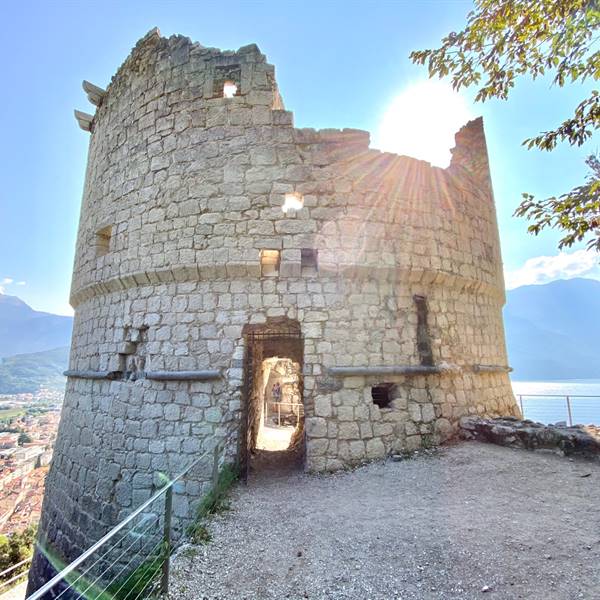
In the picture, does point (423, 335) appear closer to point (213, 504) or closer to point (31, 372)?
point (213, 504)

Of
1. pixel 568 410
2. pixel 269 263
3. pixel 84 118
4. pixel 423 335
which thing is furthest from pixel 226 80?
pixel 568 410

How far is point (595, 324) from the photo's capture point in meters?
166

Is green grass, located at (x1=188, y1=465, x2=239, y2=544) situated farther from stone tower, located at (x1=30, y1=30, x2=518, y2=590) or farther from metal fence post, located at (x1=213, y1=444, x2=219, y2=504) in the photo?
stone tower, located at (x1=30, y1=30, x2=518, y2=590)

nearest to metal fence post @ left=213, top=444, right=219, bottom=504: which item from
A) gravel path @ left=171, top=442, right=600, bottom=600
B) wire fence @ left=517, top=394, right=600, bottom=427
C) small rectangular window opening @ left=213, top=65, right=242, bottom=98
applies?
gravel path @ left=171, top=442, right=600, bottom=600

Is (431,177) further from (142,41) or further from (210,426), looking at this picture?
(142,41)

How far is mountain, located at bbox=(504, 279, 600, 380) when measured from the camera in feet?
350

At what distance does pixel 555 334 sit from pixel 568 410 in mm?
171184

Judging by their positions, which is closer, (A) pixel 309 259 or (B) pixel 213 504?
(B) pixel 213 504

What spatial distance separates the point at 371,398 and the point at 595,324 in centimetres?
20828

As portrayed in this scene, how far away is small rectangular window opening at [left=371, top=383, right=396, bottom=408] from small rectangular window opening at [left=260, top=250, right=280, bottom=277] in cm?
240

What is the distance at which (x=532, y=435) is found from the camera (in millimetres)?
5398

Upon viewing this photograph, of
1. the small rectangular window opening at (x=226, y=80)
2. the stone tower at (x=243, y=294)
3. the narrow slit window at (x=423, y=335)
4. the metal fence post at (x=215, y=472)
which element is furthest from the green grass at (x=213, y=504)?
the small rectangular window opening at (x=226, y=80)

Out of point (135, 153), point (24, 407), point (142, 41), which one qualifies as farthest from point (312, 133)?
point (24, 407)

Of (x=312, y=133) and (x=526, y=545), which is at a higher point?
(x=312, y=133)
